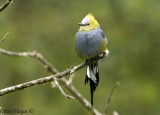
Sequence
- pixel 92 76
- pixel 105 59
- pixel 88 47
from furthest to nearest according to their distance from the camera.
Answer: pixel 105 59, pixel 92 76, pixel 88 47

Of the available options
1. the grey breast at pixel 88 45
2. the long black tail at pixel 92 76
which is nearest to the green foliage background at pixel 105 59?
the long black tail at pixel 92 76

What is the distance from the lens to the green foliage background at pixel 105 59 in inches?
315

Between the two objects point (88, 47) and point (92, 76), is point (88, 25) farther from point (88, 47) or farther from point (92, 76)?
point (92, 76)

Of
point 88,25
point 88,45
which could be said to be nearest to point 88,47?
point 88,45

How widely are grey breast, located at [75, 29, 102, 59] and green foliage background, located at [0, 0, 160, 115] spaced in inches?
135

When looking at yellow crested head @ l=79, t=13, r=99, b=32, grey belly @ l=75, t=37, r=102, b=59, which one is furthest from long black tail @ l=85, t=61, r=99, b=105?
yellow crested head @ l=79, t=13, r=99, b=32

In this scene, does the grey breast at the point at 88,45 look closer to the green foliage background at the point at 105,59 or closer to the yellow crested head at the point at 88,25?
the yellow crested head at the point at 88,25

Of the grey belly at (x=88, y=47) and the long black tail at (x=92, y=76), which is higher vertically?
the grey belly at (x=88, y=47)

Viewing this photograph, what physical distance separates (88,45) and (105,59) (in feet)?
11.5

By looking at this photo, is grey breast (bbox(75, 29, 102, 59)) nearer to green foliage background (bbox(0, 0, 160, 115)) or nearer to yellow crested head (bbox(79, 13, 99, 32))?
yellow crested head (bbox(79, 13, 99, 32))

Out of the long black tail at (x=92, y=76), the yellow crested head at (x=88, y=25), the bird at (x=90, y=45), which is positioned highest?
the yellow crested head at (x=88, y=25)

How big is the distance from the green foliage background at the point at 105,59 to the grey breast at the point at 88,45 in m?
3.43

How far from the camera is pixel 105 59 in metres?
7.88

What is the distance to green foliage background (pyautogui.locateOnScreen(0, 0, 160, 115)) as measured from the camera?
7.99m
